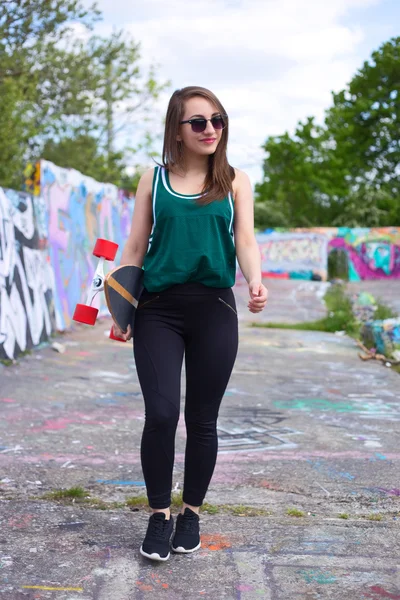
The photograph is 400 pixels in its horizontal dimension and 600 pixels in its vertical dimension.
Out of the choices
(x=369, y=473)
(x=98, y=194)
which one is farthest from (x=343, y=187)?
(x=369, y=473)

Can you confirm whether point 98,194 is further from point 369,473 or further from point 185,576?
point 185,576

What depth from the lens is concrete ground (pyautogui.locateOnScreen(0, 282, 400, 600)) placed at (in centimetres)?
269

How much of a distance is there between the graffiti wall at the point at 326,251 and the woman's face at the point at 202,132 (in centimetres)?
2830

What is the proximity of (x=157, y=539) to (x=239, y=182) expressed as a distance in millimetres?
1398

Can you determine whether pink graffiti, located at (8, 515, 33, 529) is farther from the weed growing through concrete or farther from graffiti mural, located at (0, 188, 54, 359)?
the weed growing through concrete

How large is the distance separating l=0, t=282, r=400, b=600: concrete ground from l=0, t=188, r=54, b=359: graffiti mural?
74 centimetres

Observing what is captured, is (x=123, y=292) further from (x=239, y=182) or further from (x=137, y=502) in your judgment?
(x=137, y=502)

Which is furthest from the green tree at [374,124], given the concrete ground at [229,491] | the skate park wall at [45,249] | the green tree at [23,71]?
the concrete ground at [229,491]

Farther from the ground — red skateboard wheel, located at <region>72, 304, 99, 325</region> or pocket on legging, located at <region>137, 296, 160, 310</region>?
pocket on legging, located at <region>137, 296, 160, 310</region>

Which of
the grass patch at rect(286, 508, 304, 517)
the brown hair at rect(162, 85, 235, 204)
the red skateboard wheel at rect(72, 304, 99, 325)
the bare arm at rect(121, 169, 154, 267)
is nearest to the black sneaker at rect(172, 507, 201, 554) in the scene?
the grass patch at rect(286, 508, 304, 517)

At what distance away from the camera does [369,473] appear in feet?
13.5

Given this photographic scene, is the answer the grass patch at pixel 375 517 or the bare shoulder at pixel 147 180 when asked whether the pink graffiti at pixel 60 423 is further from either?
the bare shoulder at pixel 147 180

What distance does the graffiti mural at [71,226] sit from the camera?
10.1 metres

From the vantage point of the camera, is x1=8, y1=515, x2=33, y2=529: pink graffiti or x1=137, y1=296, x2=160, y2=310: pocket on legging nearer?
x1=137, y1=296, x2=160, y2=310: pocket on legging
